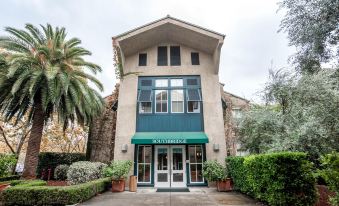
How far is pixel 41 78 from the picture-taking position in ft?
41.3

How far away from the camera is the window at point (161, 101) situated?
48.6ft

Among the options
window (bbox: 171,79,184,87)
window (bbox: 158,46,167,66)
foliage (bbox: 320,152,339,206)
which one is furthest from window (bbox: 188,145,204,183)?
foliage (bbox: 320,152,339,206)

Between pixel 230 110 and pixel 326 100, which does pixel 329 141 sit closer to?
pixel 326 100

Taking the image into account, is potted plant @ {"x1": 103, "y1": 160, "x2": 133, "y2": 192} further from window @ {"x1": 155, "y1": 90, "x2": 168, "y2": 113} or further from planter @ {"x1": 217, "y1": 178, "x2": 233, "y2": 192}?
planter @ {"x1": 217, "y1": 178, "x2": 233, "y2": 192}

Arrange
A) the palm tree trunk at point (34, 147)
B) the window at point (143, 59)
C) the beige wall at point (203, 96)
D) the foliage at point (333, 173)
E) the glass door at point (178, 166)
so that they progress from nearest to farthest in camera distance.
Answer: the foliage at point (333, 173) → the palm tree trunk at point (34, 147) → the glass door at point (178, 166) → the beige wall at point (203, 96) → the window at point (143, 59)

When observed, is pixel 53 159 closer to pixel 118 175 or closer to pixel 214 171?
pixel 118 175

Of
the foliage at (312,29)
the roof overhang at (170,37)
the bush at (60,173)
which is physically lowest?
the bush at (60,173)

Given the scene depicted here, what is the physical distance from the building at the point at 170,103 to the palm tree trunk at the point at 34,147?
4553 mm

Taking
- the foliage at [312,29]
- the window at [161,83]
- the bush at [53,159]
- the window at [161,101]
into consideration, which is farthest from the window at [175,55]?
the bush at [53,159]

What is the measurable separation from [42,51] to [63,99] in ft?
9.87

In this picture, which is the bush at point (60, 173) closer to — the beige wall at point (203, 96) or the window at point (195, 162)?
the beige wall at point (203, 96)

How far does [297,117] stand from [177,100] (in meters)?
7.18

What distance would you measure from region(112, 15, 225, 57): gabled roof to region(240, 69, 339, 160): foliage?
486cm

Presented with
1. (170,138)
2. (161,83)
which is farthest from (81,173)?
(161,83)
